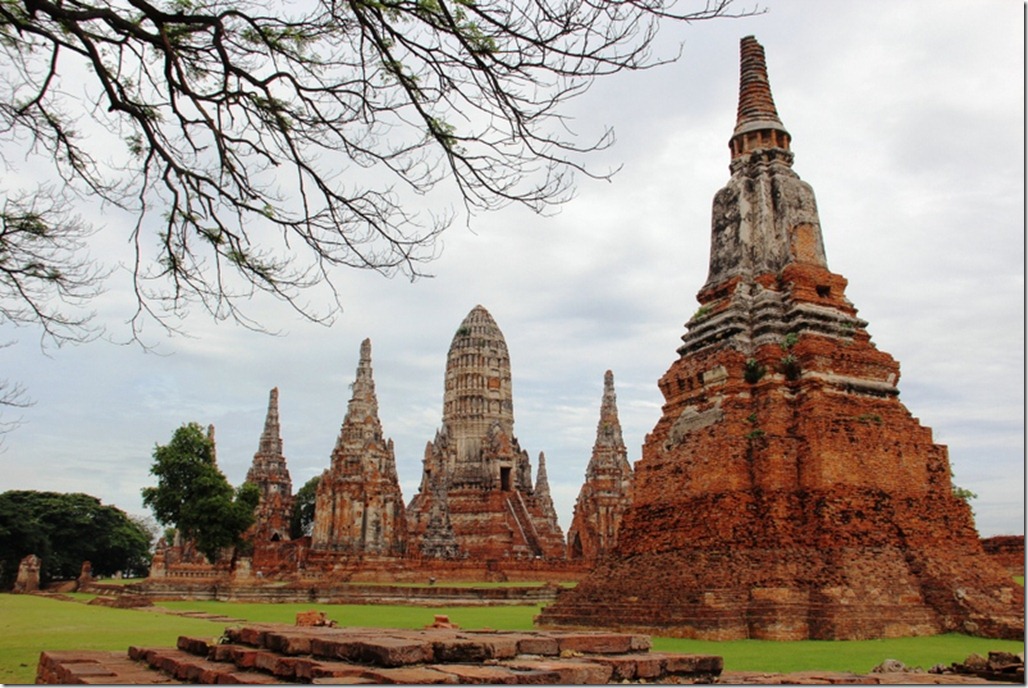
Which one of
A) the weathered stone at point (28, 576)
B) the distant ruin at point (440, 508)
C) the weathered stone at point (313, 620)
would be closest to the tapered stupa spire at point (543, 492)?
the distant ruin at point (440, 508)

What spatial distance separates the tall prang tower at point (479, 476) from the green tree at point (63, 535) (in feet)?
65.9

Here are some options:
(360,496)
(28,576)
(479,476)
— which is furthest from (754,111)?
(28,576)

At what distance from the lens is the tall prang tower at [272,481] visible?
56.0 metres

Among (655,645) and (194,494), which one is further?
(194,494)

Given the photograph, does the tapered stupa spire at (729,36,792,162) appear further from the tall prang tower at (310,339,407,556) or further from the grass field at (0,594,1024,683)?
the tall prang tower at (310,339,407,556)

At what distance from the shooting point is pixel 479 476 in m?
49.6

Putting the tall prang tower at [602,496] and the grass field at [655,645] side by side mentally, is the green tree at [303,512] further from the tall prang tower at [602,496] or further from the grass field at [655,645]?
the grass field at [655,645]

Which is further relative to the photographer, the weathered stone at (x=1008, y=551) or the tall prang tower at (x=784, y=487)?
the weathered stone at (x=1008, y=551)

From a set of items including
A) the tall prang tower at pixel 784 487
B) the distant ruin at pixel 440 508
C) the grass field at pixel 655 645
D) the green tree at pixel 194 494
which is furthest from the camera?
the green tree at pixel 194 494

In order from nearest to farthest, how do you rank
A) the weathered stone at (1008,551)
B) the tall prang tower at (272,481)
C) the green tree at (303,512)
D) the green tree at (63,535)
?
1. the weathered stone at (1008,551)
2. the green tree at (63,535)
3. the tall prang tower at (272,481)
4. the green tree at (303,512)

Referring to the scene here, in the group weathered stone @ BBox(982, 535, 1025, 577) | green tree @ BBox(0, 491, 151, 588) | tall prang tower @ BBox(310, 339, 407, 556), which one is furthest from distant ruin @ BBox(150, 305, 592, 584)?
weathered stone @ BBox(982, 535, 1025, 577)

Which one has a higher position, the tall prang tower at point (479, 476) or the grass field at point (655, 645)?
the tall prang tower at point (479, 476)

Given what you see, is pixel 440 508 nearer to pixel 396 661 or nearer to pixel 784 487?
pixel 784 487

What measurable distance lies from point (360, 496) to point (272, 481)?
2013cm
